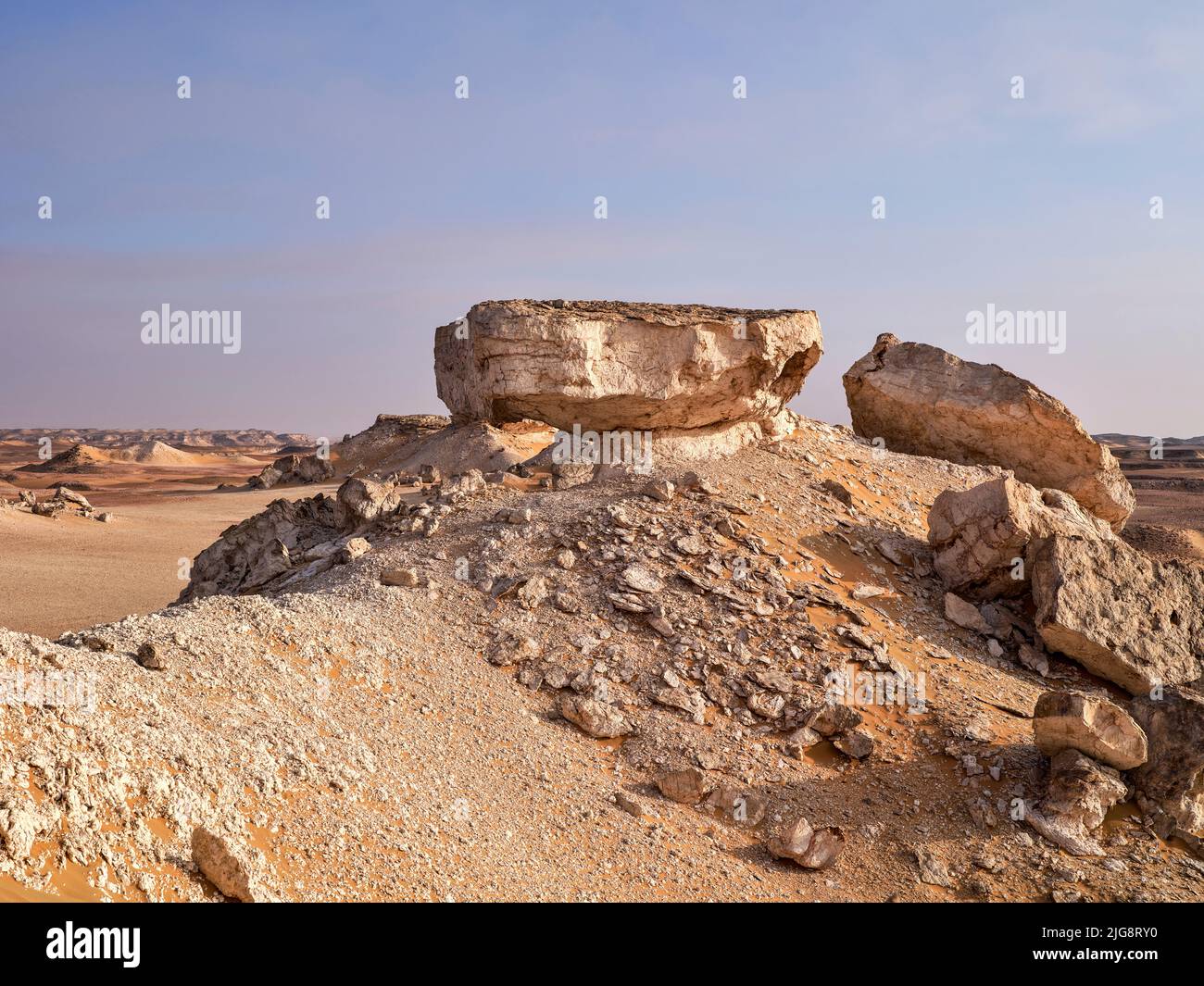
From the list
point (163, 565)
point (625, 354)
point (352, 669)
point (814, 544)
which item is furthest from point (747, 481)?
point (163, 565)

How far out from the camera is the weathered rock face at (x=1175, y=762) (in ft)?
27.4

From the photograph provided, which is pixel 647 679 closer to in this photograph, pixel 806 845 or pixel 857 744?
pixel 857 744

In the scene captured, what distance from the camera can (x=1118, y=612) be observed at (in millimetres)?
10477

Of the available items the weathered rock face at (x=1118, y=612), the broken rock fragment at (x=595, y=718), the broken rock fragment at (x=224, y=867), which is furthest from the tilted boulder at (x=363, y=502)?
the weathered rock face at (x=1118, y=612)

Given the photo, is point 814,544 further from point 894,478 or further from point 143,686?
point 143,686

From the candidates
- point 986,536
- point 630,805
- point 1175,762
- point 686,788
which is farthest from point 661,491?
point 1175,762

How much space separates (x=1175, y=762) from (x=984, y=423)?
7810 millimetres

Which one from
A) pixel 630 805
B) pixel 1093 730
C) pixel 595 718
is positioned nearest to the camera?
pixel 630 805

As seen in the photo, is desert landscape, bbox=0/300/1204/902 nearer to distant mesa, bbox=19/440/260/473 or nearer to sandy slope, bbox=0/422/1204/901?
sandy slope, bbox=0/422/1204/901

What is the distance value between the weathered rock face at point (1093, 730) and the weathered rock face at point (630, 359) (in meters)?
5.76

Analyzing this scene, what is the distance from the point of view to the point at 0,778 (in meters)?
5.44

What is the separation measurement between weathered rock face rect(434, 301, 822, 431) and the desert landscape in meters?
0.04

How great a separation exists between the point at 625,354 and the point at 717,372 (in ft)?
3.87
